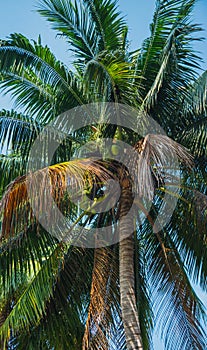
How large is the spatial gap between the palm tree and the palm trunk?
0.02 meters

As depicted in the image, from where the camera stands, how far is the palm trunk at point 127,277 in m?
7.47

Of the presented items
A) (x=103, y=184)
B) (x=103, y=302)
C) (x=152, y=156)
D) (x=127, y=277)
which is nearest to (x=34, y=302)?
(x=103, y=302)

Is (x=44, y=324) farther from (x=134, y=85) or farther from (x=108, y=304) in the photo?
(x=134, y=85)

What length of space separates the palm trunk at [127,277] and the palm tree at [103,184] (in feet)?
0.06

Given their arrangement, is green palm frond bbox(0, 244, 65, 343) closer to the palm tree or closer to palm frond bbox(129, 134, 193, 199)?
the palm tree

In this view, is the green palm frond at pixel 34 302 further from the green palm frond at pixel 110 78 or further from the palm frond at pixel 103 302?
the green palm frond at pixel 110 78

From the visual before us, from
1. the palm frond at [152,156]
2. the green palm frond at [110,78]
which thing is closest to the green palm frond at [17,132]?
the green palm frond at [110,78]

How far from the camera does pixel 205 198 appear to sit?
8016 millimetres

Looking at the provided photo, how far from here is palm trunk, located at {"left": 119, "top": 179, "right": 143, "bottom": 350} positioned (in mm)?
7469

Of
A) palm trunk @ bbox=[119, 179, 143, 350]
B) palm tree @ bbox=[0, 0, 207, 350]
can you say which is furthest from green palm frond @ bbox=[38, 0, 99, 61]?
palm trunk @ bbox=[119, 179, 143, 350]

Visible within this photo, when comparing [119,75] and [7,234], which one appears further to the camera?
[119,75]

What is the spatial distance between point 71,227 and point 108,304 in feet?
4.19

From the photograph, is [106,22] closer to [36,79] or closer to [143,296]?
[36,79]

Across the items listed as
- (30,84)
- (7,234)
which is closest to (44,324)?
(7,234)
